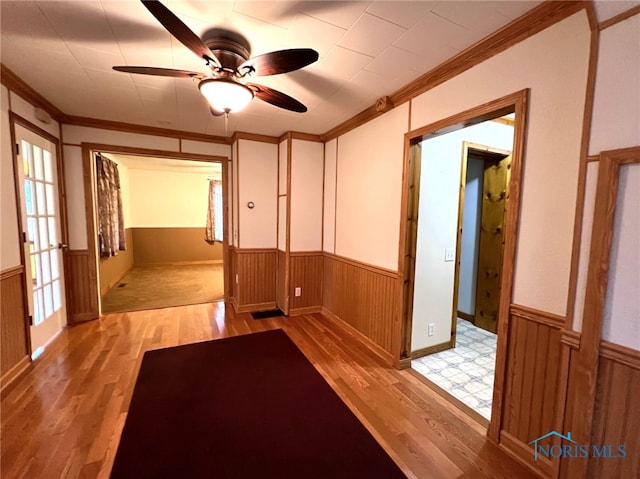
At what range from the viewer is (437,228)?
8.98 ft

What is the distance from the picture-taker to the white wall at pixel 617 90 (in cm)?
104

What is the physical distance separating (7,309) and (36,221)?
0.94 metres

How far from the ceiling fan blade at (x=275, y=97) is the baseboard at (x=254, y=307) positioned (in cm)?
280

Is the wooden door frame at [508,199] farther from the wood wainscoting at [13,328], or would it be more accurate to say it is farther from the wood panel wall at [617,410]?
the wood wainscoting at [13,328]

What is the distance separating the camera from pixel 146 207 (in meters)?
6.91

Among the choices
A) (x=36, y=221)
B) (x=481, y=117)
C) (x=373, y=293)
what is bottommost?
(x=373, y=293)

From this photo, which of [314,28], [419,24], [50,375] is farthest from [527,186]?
[50,375]

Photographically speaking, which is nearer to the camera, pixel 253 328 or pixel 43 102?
pixel 43 102

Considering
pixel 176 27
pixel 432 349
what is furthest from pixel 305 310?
pixel 176 27

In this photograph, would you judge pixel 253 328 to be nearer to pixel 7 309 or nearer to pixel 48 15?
pixel 7 309

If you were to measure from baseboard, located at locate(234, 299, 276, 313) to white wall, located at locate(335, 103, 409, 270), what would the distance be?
134 cm

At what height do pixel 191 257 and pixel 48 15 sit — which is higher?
pixel 48 15

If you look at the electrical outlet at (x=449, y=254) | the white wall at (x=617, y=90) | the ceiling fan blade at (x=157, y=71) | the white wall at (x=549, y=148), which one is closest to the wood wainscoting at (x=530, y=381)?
the white wall at (x=549, y=148)

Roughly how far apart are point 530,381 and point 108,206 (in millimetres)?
5927
